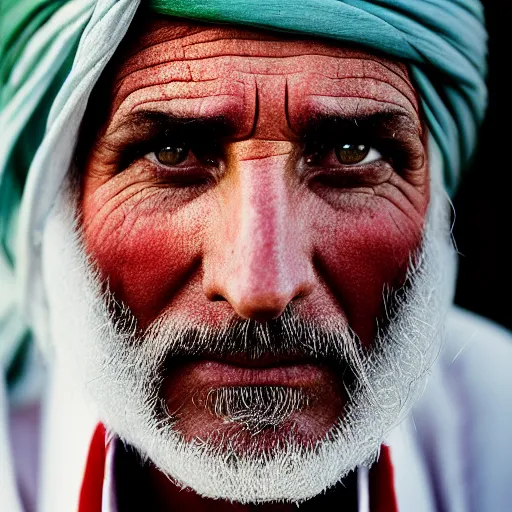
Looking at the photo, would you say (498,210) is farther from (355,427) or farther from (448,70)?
(355,427)

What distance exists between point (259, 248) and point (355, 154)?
1.13 ft

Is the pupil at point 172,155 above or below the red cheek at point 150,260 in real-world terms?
above

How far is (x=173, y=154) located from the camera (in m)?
1.52

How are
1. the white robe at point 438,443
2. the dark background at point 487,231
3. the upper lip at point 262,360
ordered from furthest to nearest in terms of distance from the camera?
1. the dark background at point 487,231
2. the white robe at point 438,443
3. the upper lip at point 262,360

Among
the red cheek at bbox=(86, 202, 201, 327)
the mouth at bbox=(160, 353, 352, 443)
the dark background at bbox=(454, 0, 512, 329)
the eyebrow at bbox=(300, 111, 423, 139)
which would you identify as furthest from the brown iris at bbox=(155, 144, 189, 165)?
the dark background at bbox=(454, 0, 512, 329)

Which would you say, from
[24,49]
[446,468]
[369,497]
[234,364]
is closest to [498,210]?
[446,468]

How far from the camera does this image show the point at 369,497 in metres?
1.83

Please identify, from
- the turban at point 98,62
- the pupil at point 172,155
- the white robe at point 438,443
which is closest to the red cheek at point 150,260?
the pupil at point 172,155

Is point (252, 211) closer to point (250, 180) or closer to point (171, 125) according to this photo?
point (250, 180)

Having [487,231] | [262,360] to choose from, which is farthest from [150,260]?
[487,231]

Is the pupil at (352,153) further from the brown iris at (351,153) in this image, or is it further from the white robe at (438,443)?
the white robe at (438,443)

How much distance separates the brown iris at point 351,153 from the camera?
153cm

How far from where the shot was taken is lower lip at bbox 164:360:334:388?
1.47 m

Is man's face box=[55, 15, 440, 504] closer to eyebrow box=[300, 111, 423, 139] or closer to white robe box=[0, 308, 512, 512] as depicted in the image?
eyebrow box=[300, 111, 423, 139]
